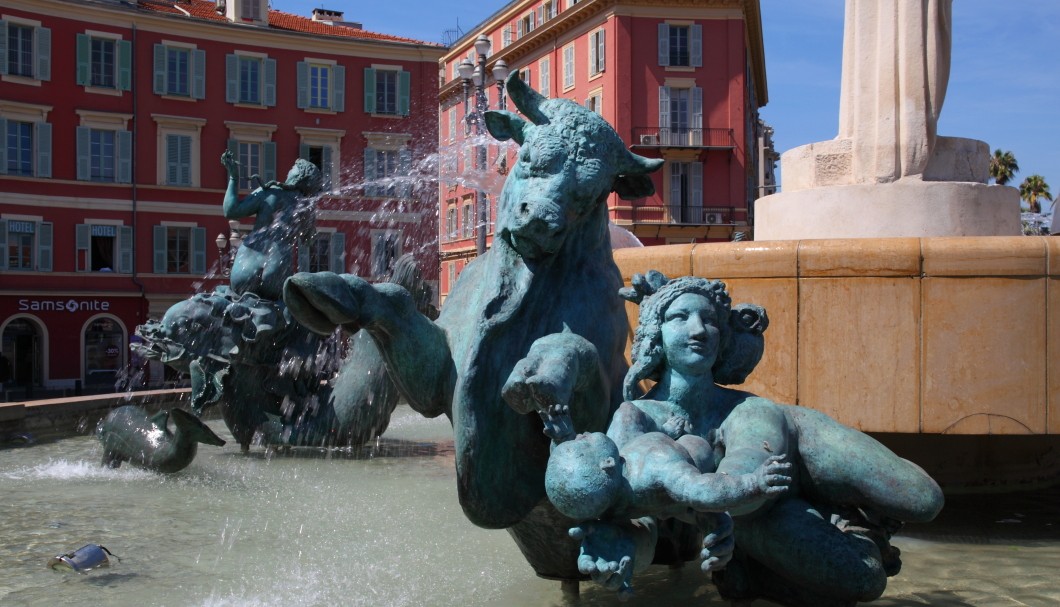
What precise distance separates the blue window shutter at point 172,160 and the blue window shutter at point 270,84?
393 cm

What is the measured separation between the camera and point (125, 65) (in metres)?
36.7

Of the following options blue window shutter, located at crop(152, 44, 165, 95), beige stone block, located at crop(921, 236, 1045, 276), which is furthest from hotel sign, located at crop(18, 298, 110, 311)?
beige stone block, located at crop(921, 236, 1045, 276)

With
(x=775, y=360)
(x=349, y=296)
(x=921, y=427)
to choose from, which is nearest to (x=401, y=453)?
(x=775, y=360)

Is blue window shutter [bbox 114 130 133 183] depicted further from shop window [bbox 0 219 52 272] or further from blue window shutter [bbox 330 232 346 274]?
blue window shutter [bbox 330 232 346 274]

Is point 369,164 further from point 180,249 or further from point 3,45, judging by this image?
point 3,45

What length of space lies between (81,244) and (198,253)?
13.3 ft

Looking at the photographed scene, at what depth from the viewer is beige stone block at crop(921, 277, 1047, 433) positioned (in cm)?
473

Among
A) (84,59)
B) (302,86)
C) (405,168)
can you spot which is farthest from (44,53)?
(405,168)

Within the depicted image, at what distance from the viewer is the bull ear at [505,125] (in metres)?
3.18

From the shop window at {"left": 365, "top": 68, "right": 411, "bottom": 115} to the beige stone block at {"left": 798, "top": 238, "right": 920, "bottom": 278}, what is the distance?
36.9 meters

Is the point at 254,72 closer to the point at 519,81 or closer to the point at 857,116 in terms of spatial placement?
the point at 857,116

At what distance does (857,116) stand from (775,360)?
2308mm

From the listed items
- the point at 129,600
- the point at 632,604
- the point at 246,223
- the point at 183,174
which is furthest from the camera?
the point at 183,174

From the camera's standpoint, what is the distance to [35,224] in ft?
113
